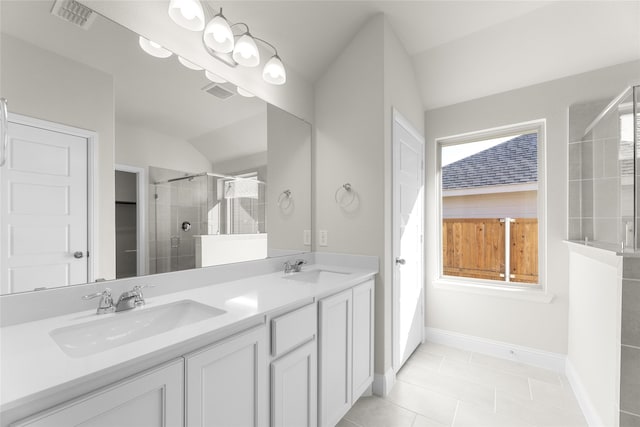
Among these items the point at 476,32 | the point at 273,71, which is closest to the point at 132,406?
the point at 273,71

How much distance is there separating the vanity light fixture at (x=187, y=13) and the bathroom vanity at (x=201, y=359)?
1.26 m

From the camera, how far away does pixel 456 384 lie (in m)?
2.07

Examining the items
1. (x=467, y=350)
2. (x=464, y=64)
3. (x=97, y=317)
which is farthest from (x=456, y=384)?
(x=464, y=64)

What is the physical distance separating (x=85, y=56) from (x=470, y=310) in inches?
126

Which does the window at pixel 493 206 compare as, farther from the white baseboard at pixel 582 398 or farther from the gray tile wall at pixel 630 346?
the gray tile wall at pixel 630 346

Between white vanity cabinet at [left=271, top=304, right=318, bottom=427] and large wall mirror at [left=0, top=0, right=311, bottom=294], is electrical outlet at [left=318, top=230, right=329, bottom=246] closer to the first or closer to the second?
large wall mirror at [left=0, top=0, right=311, bottom=294]

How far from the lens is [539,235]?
7.91 feet

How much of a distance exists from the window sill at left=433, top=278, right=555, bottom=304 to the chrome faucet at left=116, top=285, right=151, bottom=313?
8.34 feet

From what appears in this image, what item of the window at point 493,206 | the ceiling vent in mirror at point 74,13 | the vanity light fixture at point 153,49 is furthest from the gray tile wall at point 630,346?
the ceiling vent in mirror at point 74,13

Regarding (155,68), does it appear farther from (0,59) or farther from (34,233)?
(34,233)

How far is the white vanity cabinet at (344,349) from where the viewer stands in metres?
1.43

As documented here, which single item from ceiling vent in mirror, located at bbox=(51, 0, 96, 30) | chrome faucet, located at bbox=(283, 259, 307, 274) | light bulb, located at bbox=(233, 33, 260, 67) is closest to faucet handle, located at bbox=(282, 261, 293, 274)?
chrome faucet, located at bbox=(283, 259, 307, 274)

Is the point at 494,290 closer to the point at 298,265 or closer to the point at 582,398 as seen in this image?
the point at 582,398

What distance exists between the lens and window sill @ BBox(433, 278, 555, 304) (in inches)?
91.7
